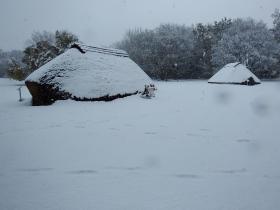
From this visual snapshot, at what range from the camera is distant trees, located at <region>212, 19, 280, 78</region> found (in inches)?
1203

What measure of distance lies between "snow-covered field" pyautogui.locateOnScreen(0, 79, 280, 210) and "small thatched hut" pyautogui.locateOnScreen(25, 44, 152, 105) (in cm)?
326

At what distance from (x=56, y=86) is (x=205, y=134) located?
7.16 metres

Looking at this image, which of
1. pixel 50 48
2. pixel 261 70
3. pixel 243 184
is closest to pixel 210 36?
pixel 261 70

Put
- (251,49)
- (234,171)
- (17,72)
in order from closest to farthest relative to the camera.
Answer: (234,171)
(17,72)
(251,49)

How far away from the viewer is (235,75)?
73.4 feet

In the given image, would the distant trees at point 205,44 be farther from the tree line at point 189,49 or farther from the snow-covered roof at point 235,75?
the snow-covered roof at point 235,75

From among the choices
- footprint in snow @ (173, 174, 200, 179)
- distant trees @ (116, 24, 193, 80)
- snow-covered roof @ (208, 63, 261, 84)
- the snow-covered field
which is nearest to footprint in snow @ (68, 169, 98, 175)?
the snow-covered field

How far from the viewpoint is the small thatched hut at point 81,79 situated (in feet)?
36.0

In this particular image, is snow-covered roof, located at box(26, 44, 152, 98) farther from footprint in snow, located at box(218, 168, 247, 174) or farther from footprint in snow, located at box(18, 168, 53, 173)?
footprint in snow, located at box(218, 168, 247, 174)

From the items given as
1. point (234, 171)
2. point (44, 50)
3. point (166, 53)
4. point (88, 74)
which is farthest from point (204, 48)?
point (234, 171)

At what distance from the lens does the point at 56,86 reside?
10.9m

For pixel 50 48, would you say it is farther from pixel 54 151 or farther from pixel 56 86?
pixel 54 151

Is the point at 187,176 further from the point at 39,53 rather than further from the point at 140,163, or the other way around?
the point at 39,53

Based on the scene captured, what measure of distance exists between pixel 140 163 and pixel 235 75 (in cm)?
2023
